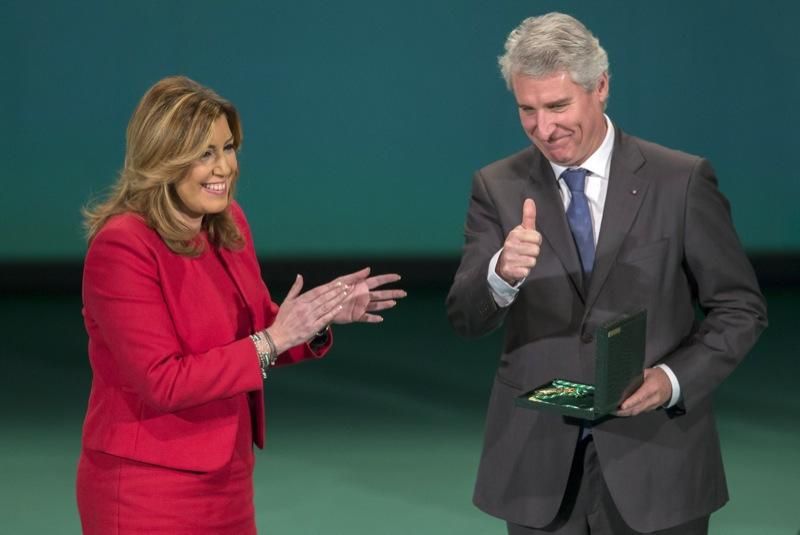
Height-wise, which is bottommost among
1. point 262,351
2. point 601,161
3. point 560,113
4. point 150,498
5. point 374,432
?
point 374,432

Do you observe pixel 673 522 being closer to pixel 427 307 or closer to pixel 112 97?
pixel 427 307

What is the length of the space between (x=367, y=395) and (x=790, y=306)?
3.08 m

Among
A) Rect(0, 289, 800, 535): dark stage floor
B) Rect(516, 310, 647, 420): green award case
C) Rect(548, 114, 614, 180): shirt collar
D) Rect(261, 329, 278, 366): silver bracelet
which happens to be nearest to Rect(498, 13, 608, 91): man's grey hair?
Rect(548, 114, 614, 180): shirt collar

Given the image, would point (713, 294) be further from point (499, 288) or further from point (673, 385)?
point (499, 288)

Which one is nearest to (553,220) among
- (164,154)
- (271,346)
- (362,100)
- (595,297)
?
(595,297)

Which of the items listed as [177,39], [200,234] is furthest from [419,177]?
[200,234]

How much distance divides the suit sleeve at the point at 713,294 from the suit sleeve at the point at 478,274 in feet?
1.18

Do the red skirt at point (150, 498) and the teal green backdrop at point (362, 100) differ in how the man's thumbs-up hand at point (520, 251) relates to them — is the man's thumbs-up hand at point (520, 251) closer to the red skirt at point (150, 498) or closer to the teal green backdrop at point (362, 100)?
the red skirt at point (150, 498)

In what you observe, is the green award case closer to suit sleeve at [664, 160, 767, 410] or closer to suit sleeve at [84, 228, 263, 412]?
suit sleeve at [664, 160, 767, 410]

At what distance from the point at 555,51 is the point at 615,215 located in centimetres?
33

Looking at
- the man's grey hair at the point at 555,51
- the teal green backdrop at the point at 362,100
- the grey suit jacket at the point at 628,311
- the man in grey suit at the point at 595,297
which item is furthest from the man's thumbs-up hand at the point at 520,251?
the teal green backdrop at the point at 362,100

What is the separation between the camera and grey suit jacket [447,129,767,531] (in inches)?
100

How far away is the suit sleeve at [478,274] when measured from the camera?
2.56 m

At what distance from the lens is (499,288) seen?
252cm
